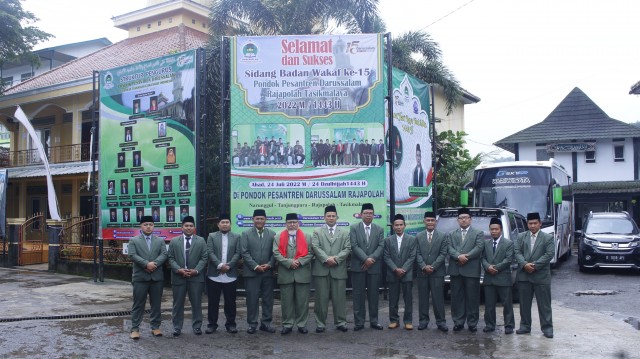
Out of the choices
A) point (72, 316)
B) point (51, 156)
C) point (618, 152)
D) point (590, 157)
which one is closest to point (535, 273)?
point (72, 316)

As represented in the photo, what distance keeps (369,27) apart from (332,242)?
34.0 feet

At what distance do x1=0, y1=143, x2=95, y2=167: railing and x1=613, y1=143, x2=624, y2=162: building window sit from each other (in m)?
26.2

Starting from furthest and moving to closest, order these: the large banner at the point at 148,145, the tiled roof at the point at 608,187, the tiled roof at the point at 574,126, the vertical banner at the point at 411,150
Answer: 1. the tiled roof at the point at 574,126
2. the tiled roof at the point at 608,187
3. the vertical banner at the point at 411,150
4. the large banner at the point at 148,145

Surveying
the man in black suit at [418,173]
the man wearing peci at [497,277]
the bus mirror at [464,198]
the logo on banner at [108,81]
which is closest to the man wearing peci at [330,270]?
the man wearing peci at [497,277]

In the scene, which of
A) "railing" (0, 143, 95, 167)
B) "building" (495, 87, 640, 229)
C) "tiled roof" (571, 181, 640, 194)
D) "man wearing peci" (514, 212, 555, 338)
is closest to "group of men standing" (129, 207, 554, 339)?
"man wearing peci" (514, 212, 555, 338)

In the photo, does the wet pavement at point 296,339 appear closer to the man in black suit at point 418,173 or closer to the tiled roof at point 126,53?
the man in black suit at point 418,173

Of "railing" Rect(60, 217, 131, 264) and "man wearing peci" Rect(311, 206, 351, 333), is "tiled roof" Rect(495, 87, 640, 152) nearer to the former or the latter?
"railing" Rect(60, 217, 131, 264)

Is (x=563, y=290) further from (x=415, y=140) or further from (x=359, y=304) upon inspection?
(x=359, y=304)

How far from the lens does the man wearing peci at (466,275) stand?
28.7 feet

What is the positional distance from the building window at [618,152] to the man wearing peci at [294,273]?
28217 millimetres

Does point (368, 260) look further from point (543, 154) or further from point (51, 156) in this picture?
point (543, 154)

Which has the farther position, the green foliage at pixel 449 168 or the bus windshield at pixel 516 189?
the green foliage at pixel 449 168

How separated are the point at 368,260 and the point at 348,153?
289 centimetres

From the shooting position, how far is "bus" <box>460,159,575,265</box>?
16.4 m
